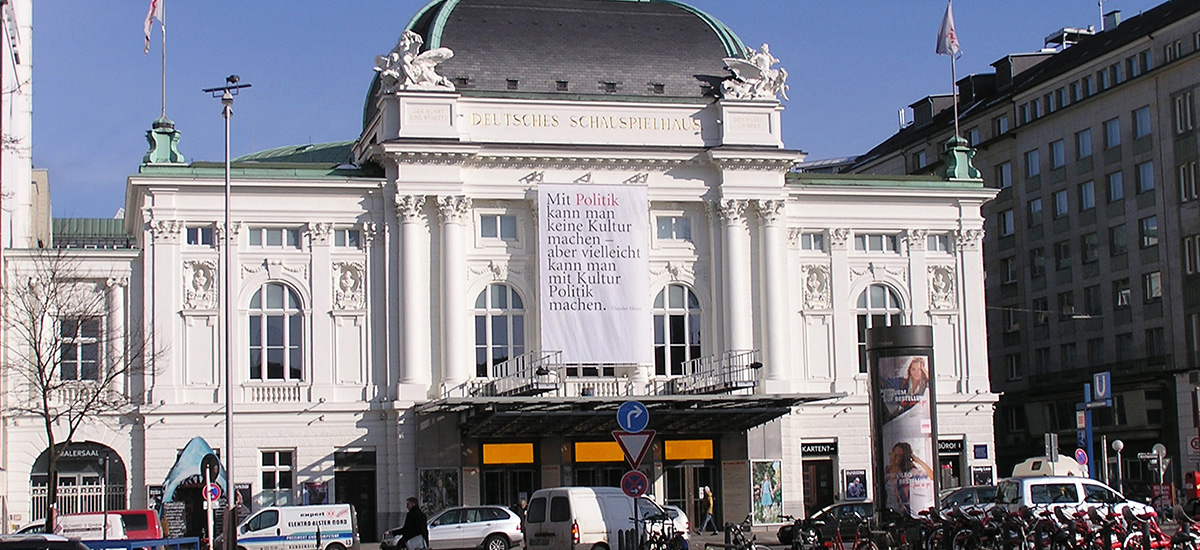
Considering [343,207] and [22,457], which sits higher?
[343,207]

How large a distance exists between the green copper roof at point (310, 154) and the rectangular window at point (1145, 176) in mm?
35371

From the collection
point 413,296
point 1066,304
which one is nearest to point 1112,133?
point 1066,304

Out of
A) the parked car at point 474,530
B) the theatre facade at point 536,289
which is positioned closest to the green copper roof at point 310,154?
the theatre facade at point 536,289

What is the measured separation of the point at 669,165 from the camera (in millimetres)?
58062

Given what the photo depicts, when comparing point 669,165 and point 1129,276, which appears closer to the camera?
point 669,165

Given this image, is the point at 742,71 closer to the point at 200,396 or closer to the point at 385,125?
the point at 385,125

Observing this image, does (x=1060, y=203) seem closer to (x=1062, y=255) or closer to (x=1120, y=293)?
(x=1062, y=255)

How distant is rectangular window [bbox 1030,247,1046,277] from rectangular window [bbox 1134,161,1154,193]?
25.6 feet

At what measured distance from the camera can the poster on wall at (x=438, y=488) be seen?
2148 inches

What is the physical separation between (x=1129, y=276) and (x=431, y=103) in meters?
34.9

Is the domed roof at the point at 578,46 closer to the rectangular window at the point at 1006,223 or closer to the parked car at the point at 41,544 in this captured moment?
the rectangular window at the point at 1006,223

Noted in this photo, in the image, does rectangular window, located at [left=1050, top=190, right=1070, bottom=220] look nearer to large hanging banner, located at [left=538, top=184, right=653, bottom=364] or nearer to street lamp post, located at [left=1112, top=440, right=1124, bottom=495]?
street lamp post, located at [left=1112, top=440, right=1124, bottom=495]

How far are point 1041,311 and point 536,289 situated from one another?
33.0m

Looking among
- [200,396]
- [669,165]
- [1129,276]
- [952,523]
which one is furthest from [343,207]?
[1129,276]
